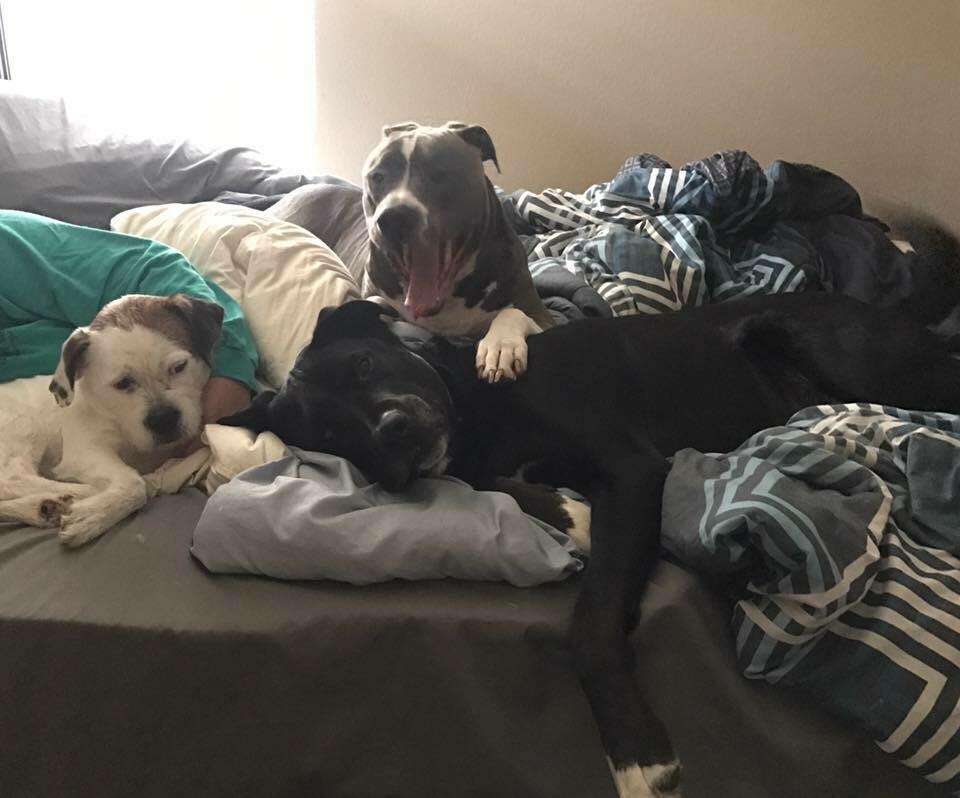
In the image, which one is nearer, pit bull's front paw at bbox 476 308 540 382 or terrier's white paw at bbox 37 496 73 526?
terrier's white paw at bbox 37 496 73 526

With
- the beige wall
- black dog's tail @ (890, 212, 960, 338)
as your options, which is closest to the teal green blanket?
black dog's tail @ (890, 212, 960, 338)

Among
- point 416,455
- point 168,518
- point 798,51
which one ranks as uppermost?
point 798,51

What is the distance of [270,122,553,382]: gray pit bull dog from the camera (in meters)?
1.78

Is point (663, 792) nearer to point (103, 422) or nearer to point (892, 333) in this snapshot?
point (892, 333)

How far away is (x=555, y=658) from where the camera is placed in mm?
1167

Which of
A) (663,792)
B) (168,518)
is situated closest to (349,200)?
(168,518)

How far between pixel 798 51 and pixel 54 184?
2541mm

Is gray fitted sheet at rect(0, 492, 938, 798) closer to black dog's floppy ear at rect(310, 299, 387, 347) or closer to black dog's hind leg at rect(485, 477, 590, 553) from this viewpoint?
black dog's hind leg at rect(485, 477, 590, 553)

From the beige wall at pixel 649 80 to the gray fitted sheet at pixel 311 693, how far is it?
79.6 inches

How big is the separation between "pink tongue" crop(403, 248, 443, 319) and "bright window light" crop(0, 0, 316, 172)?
145cm

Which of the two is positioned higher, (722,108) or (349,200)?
(722,108)

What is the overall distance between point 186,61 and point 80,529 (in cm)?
261

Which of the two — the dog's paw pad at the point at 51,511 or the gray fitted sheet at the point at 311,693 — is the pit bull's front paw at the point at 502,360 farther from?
the dog's paw pad at the point at 51,511

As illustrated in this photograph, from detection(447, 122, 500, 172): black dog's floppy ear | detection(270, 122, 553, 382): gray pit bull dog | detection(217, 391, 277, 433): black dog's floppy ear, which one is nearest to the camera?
detection(217, 391, 277, 433): black dog's floppy ear
